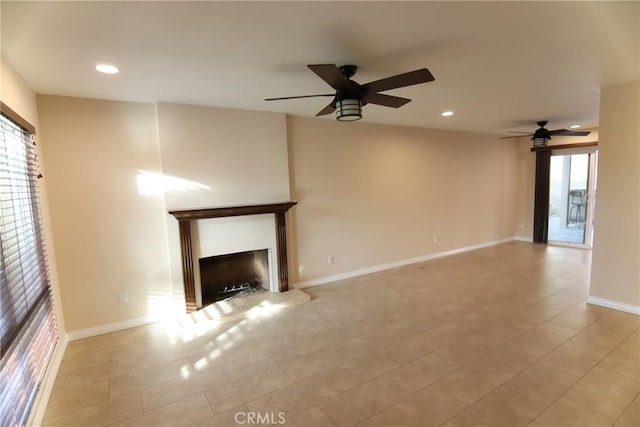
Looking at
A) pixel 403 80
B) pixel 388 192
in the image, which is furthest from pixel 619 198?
pixel 403 80

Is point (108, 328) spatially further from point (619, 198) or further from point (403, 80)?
point (619, 198)

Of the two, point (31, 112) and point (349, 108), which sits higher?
point (31, 112)

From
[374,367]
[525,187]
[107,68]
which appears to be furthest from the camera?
[525,187]

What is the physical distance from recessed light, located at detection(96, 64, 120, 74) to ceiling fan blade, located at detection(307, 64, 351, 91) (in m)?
1.60

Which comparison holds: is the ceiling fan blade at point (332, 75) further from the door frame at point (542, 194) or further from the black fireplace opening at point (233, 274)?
the door frame at point (542, 194)

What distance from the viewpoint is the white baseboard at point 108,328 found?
3.22m

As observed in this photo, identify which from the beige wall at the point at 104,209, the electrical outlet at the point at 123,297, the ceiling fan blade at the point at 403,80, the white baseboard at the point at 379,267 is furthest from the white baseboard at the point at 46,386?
the ceiling fan blade at the point at 403,80

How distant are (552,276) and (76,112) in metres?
6.39

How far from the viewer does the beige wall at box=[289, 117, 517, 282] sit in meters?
4.59

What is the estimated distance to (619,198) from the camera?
3.42 metres

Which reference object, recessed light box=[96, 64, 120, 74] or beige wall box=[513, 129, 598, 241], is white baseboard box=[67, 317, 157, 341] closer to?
recessed light box=[96, 64, 120, 74]

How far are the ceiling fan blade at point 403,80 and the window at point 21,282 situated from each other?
8.02 feet

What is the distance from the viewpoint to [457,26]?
1.96m

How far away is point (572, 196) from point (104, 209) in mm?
8579
